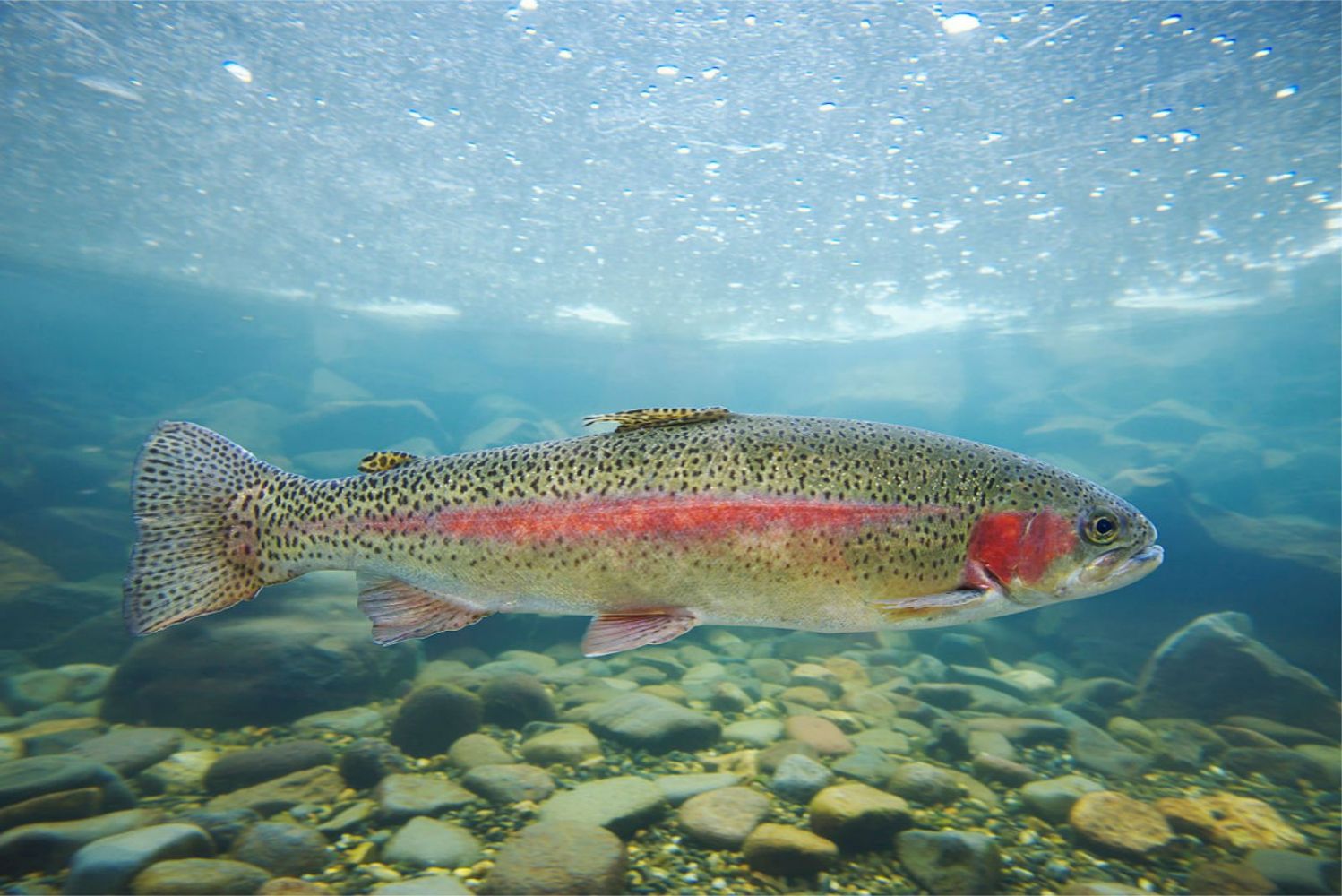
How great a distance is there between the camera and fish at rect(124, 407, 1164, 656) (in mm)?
2549

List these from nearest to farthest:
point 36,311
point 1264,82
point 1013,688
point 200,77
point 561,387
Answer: point 1013,688 < point 1264,82 < point 200,77 < point 36,311 < point 561,387

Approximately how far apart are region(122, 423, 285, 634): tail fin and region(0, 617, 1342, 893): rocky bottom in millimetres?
1773

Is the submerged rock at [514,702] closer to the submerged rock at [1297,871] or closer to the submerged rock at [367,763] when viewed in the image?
the submerged rock at [367,763]

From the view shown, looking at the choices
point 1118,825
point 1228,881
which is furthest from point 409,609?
point 1228,881

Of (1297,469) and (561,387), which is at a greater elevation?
(561,387)

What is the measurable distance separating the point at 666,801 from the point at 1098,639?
35.4 feet


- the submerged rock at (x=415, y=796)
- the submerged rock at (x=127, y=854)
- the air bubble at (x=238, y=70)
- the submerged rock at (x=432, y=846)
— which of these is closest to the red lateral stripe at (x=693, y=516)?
the submerged rock at (x=432, y=846)

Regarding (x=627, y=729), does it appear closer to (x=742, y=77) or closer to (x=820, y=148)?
(x=742, y=77)

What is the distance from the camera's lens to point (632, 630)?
2562mm

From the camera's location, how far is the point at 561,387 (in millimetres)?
106875

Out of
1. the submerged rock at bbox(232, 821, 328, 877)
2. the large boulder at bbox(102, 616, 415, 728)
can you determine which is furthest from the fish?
the large boulder at bbox(102, 616, 415, 728)

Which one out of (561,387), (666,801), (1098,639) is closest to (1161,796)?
(666,801)

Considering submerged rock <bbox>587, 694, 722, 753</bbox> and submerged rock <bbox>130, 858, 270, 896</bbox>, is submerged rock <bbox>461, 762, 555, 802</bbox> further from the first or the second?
submerged rock <bbox>130, 858, 270, 896</bbox>

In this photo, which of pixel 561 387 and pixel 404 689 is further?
pixel 561 387
